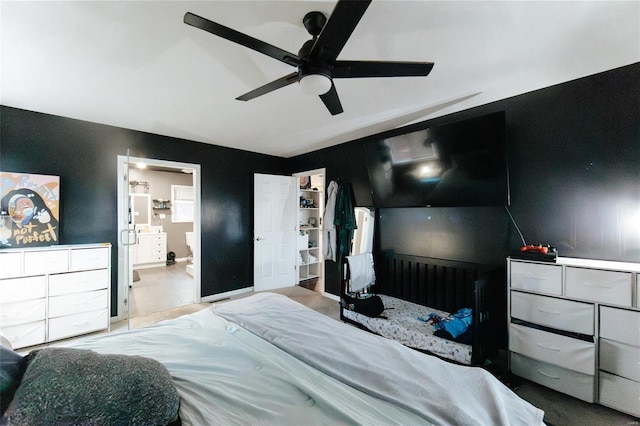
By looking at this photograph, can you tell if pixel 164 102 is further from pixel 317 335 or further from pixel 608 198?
pixel 608 198

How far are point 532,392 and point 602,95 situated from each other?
2424 millimetres

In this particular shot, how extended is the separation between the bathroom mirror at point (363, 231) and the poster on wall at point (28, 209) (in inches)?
140

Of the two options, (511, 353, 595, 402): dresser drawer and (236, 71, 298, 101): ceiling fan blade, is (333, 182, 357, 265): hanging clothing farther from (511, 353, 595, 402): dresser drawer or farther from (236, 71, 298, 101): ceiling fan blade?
(236, 71, 298, 101): ceiling fan blade

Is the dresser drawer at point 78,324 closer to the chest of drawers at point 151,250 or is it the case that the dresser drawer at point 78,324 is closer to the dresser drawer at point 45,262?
the dresser drawer at point 45,262

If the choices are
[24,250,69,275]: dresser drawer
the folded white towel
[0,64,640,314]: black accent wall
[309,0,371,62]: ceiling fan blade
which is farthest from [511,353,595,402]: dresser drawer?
[24,250,69,275]: dresser drawer

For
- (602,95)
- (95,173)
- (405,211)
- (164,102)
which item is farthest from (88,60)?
(602,95)

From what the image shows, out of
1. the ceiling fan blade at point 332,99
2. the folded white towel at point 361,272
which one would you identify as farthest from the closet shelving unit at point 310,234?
the ceiling fan blade at point 332,99

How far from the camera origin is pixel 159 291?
455 centimetres

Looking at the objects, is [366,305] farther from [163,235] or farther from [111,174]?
[163,235]

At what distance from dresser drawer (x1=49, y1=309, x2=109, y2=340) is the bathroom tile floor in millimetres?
501

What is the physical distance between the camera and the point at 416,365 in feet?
3.96

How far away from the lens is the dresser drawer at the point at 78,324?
8.89ft

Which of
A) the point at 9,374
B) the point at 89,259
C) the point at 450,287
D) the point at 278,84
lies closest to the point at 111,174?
the point at 89,259

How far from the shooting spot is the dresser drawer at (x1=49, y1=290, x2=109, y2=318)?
271 centimetres
